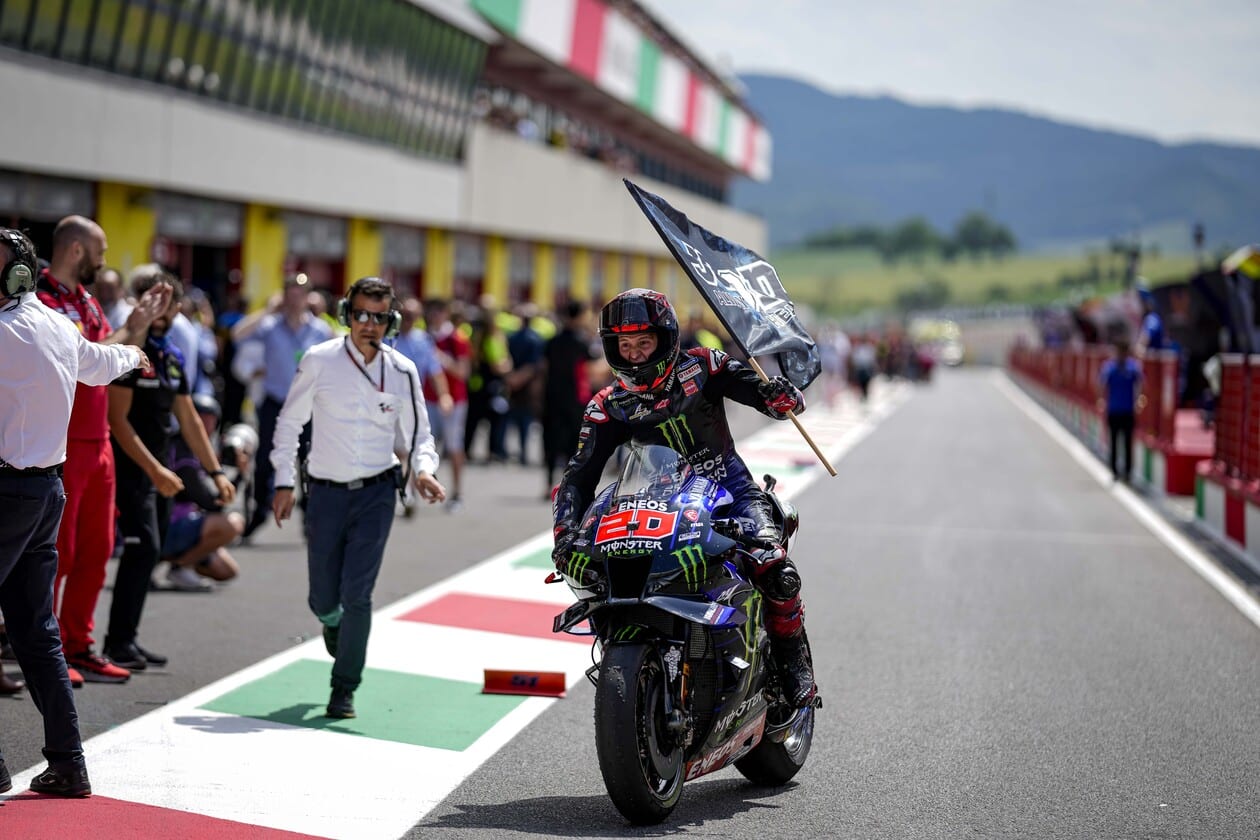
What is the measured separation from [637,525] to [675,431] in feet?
1.69

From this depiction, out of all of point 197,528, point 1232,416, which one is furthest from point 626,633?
point 1232,416

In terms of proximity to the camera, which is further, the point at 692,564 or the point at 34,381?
the point at 34,381

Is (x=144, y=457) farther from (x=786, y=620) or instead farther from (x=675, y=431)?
(x=786, y=620)

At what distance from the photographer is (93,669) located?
796 centimetres

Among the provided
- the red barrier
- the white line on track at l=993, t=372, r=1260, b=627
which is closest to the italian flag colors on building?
the white line on track at l=993, t=372, r=1260, b=627

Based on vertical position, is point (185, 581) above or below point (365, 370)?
below

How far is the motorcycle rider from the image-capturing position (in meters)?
5.98

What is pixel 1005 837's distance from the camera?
19.0 feet

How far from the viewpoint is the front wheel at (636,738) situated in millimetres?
5359

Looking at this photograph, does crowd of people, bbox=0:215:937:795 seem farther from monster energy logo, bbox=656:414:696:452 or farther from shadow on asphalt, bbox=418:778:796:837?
shadow on asphalt, bbox=418:778:796:837

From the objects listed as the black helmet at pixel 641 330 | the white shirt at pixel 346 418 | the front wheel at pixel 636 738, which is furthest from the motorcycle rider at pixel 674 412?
the white shirt at pixel 346 418

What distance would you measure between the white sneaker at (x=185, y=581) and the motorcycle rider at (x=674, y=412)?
5344 millimetres

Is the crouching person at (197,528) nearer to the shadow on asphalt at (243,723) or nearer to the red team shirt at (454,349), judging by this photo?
the shadow on asphalt at (243,723)

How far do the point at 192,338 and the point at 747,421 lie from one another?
82.9 ft
